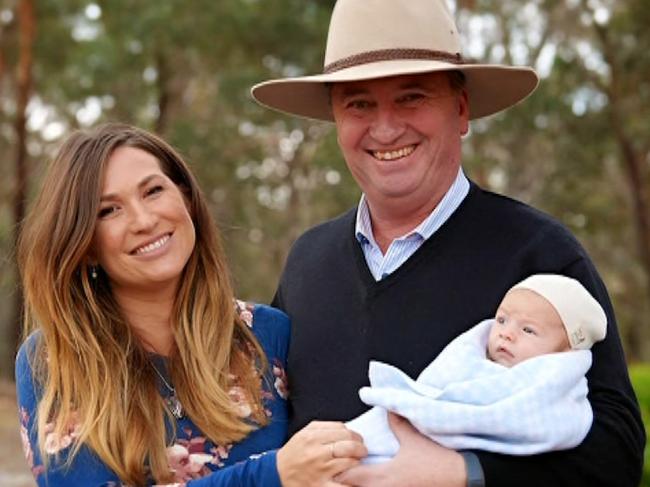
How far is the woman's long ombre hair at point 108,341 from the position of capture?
2.97 m

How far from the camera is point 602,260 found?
27250mm

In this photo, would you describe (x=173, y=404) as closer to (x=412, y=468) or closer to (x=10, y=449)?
(x=412, y=468)

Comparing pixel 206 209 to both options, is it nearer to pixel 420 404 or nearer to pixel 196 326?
pixel 196 326

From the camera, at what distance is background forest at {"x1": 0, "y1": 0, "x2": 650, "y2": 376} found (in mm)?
19391

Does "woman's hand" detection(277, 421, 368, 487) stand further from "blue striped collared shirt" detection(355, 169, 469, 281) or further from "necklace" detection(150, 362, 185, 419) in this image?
"blue striped collared shirt" detection(355, 169, 469, 281)

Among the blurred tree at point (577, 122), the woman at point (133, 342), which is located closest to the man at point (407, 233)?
the woman at point (133, 342)

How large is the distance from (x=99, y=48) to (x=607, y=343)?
20.0 metres

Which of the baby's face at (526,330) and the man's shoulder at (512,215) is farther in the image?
the man's shoulder at (512,215)

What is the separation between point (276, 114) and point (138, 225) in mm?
17135

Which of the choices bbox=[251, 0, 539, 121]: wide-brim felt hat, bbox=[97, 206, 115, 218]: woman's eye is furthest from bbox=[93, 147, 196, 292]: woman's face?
bbox=[251, 0, 539, 121]: wide-brim felt hat

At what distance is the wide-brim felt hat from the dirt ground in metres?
8.51

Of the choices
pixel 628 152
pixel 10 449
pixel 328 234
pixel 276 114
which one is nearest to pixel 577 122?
pixel 628 152

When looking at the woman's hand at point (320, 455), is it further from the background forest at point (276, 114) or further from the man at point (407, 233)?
the background forest at point (276, 114)

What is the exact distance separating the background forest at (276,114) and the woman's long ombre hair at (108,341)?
14095mm
